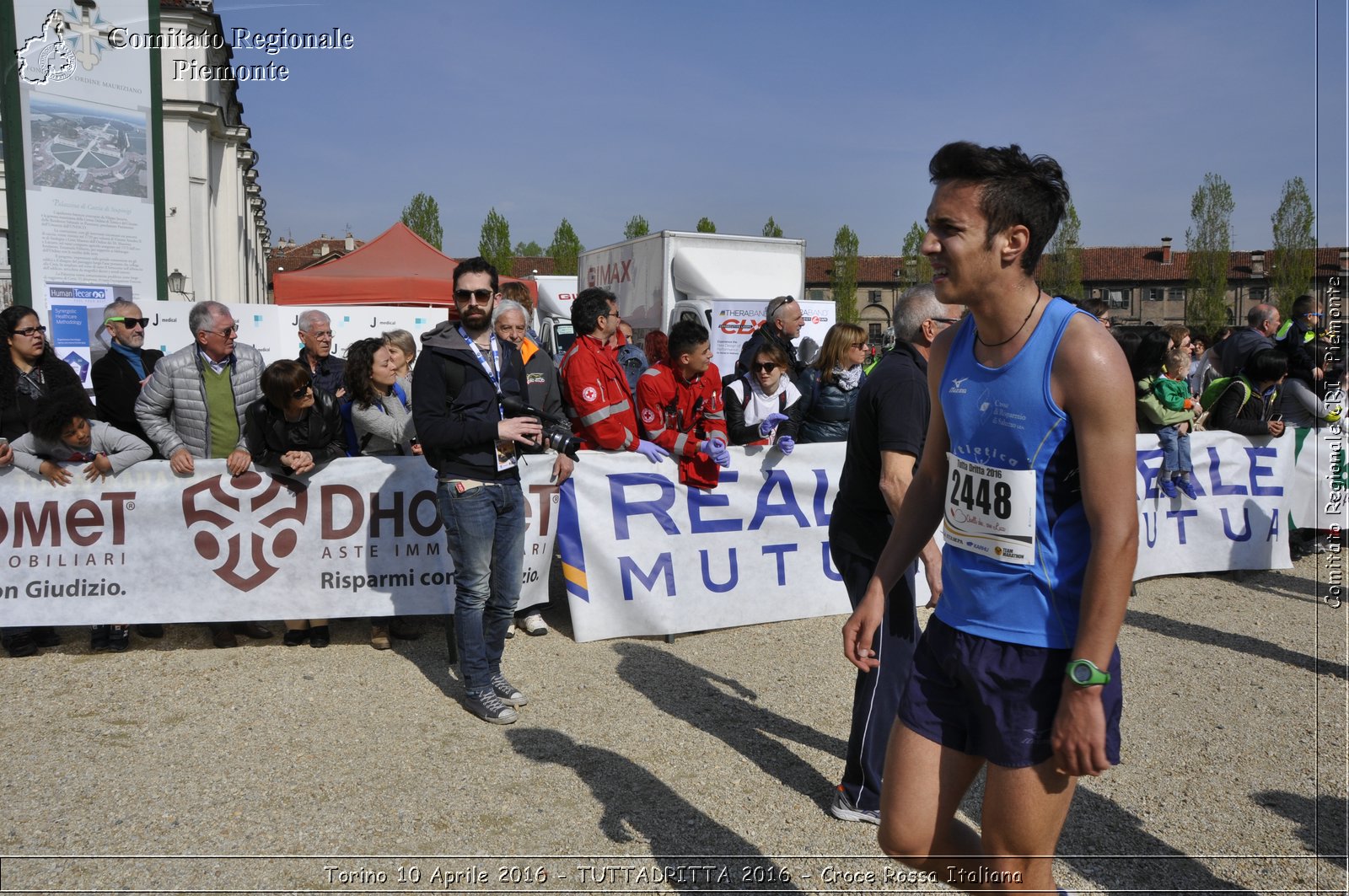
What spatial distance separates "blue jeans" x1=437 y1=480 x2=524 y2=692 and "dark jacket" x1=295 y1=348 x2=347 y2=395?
11.1ft

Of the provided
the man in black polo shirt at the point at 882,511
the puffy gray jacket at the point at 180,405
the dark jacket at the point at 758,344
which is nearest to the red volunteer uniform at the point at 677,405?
the dark jacket at the point at 758,344

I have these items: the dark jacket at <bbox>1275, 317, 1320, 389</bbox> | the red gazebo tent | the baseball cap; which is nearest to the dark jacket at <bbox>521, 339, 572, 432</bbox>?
the baseball cap

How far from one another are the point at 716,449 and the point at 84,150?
8948 millimetres

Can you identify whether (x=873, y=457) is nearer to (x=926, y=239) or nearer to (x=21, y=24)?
(x=926, y=239)

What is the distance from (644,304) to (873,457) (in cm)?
1292

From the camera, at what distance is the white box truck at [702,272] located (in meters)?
15.1

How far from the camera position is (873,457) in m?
3.64

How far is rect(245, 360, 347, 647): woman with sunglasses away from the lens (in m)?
5.71

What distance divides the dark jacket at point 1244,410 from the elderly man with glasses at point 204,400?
25.9 feet

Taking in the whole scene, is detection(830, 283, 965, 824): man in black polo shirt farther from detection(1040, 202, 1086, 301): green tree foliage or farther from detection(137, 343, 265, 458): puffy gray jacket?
detection(1040, 202, 1086, 301): green tree foliage

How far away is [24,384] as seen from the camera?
19.5 feet

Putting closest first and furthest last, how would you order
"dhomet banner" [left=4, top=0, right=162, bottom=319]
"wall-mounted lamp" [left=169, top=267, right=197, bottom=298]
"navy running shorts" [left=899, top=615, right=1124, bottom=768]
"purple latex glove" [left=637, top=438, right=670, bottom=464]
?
"navy running shorts" [left=899, top=615, right=1124, bottom=768] → "purple latex glove" [left=637, top=438, right=670, bottom=464] → "dhomet banner" [left=4, top=0, right=162, bottom=319] → "wall-mounted lamp" [left=169, top=267, right=197, bottom=298]

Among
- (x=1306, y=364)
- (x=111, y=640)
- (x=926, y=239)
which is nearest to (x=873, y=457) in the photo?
(x=926, y=239)

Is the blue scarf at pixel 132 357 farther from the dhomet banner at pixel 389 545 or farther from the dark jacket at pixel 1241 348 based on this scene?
the dark jacket at pixel 1241 348
